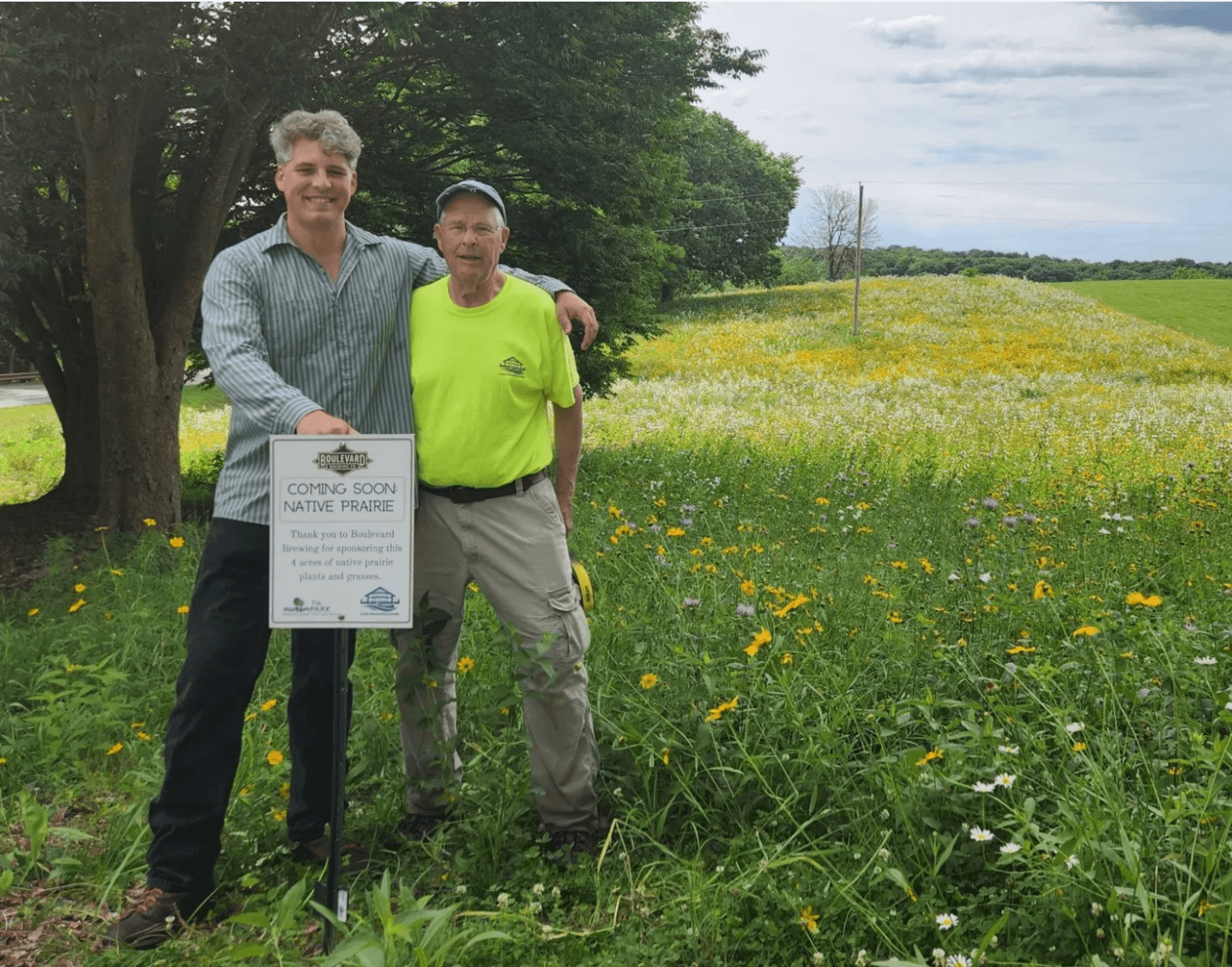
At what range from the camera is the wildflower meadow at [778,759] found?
2.52 meters

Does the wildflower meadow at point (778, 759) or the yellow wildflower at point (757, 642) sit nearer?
the wildflower meadow at point (778, 759)

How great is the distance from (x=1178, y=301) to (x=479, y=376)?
46.7 meters

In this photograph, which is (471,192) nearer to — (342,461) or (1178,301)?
(342,461)

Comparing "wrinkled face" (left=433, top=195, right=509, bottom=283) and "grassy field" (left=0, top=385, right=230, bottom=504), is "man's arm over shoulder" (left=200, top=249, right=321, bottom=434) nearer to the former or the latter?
"wrinkled face" (left=433, top=195, right=509, bottom=283)

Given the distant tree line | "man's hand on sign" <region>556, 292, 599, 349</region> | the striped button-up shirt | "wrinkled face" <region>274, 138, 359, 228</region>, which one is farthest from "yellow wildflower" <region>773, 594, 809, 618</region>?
the distant tree line

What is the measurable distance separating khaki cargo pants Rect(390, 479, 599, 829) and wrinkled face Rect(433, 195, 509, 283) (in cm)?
70

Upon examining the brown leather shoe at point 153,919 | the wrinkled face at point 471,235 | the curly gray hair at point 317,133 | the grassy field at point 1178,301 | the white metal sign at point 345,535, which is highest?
the grassy field at point 1178,301

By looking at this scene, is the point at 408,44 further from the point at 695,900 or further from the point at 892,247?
the point at 892,247

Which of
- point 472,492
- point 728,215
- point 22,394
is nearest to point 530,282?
point 472,492

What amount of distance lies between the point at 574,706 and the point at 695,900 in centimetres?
74

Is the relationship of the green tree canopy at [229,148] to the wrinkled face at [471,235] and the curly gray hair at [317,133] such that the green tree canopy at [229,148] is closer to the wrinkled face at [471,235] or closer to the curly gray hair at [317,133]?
the curly gray hair at [317,133]

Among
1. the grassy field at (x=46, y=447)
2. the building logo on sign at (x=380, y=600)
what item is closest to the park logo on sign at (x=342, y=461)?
the building logo on sign at (x=380, y=600)

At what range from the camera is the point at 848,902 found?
8.54 ft

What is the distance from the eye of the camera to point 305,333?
3006 millimetres
